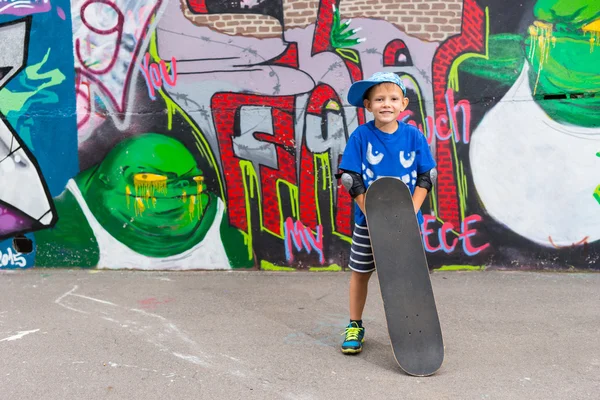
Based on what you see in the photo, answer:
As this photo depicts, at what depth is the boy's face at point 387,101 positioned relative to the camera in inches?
131

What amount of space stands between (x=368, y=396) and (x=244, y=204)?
8.66 feet

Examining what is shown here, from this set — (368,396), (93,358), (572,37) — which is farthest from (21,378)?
(572,37)

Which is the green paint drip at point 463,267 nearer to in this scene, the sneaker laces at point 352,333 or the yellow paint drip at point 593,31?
the sneaker laces at point 352,333

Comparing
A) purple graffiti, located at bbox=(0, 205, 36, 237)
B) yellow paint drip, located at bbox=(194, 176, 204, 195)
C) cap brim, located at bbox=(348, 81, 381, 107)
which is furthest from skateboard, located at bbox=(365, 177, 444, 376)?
purple graffiti, located at bbox=(0, 205, 36, 237)

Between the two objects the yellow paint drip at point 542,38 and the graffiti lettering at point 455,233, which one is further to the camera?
the graffiti lettering at point 455,233

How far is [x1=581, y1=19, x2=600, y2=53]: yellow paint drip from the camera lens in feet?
15.8

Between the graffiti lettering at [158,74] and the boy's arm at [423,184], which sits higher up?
the graffiti lettering at [158,74]

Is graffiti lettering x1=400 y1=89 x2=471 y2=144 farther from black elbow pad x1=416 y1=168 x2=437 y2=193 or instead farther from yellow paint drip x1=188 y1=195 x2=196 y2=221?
yellow paint drip x1=188 y1=195 x2=196 y2=221

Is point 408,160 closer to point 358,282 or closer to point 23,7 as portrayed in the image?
point 358,282

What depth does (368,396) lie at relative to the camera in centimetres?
288

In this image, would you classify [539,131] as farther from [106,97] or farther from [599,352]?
[106,97]

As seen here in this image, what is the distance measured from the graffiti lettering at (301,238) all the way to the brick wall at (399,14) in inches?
64.7

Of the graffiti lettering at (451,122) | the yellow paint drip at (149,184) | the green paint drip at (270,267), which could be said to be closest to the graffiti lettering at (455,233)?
the graffiti lettering at (451,122)

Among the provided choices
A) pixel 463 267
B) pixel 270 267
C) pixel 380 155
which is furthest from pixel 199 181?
pixel 463 267
